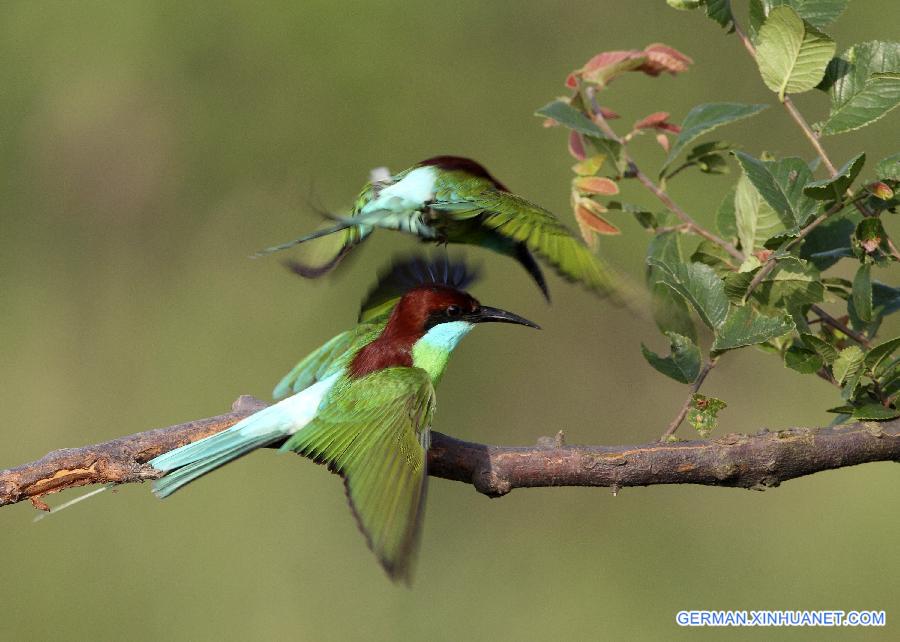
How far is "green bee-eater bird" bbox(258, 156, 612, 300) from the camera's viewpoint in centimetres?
173

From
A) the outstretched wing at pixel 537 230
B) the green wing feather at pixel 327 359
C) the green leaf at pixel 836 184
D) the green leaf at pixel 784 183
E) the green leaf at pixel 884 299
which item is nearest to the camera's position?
the green leaf at pixel 836 184

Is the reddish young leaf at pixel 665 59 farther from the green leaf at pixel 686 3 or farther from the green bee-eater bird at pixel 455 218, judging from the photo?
the green bee-eater bird at pixel 455 218

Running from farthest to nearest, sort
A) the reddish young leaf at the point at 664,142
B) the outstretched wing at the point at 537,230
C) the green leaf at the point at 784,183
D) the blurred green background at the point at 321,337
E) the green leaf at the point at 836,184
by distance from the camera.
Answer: the blurred green background at the point at 321,337
the outstretched wing at the point at 537,230
the reddish young leaf at the point at 664,142
the green leaf at the point at 784,183
the green leaf at the point at 836,184

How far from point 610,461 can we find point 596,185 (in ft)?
1.19

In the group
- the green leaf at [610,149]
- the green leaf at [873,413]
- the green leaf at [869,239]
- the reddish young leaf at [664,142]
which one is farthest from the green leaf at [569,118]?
the green leaf at [873,413]

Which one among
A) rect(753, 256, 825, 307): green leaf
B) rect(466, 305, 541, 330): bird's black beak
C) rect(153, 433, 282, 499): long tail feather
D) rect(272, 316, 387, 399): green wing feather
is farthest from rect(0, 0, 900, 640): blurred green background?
rect(153, 433, 282, 499): long tail feather

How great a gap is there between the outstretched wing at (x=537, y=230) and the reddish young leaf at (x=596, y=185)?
0.17 m

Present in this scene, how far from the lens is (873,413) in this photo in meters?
1.31

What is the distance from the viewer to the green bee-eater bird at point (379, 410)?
57.9 inches

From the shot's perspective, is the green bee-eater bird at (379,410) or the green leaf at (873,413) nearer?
the green leaf at (873,413)

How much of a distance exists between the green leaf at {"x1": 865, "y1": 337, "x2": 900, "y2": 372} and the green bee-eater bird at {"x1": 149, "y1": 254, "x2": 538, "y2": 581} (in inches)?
22.7

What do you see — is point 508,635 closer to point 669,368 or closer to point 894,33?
point 669,368

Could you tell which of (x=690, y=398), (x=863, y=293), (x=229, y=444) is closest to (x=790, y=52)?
(x=863, y=293)

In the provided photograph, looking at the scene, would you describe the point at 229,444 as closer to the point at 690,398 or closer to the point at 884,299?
the point at 690,398
